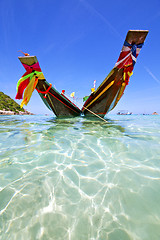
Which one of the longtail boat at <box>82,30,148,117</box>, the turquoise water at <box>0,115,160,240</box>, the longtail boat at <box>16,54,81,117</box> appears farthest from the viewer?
the longtail boat at <box>16,54,81,117</box>

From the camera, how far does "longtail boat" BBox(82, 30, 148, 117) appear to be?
5.18 metres

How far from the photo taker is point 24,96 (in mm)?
5508

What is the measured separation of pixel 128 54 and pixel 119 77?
1.40m

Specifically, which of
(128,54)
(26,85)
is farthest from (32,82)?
(128,54)

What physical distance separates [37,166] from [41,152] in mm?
576

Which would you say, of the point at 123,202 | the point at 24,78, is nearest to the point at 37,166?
the point at 123,202

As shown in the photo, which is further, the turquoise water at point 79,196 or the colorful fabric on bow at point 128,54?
the colorful fabric on bow at point 128,54

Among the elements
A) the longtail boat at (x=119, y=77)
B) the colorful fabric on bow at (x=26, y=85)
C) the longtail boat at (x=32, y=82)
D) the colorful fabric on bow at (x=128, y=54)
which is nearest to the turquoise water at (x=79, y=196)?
the colorful fabric on bow at (x=26, y=85)

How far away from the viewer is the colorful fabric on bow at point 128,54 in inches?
213

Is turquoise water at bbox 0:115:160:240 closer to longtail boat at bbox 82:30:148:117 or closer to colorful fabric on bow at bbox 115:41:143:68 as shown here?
longtail boat at bbox 82:30:148:117

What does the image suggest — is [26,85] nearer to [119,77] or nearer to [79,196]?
[119,77]

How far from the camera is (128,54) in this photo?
569cm

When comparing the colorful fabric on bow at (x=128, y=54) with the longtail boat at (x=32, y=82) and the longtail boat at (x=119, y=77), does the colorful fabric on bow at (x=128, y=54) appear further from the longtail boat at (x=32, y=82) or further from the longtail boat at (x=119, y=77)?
the longtail boat at (x=32, y=82)

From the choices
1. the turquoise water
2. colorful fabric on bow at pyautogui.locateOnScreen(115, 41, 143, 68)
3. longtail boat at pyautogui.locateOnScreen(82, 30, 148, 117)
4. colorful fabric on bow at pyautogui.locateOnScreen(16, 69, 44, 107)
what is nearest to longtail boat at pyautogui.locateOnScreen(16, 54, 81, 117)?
colorful fabric on bow at pyautogui.locateOnScreen(16, 69, 44, 107)
